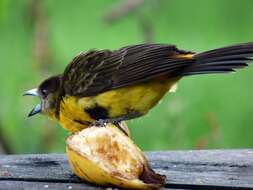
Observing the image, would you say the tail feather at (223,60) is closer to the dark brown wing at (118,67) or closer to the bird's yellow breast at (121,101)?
the dark brown wing at (118,67)

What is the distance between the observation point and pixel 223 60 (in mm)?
5348

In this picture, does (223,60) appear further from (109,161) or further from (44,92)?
(44,92)

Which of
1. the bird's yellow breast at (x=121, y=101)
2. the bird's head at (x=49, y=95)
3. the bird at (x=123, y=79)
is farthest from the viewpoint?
the bird's head at (x=49, y=95)

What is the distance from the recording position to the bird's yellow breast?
5.62m

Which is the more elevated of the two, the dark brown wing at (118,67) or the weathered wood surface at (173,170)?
the dark brown wing at (118,67)

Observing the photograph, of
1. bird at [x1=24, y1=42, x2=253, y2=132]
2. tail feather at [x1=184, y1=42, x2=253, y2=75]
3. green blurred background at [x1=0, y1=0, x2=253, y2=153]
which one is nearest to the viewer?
tail feather at [x1=184, y1=42, x2=253, y2=75]

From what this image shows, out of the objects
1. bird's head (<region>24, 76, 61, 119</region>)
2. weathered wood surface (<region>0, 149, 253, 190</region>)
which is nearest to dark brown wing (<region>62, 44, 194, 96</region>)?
bird's head (<region>24, 76, 61, 119</region>)

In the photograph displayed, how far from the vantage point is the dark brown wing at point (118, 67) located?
5.50 m

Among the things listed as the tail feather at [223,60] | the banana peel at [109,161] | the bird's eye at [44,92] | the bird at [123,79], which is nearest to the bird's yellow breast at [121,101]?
the bird at [123,79]

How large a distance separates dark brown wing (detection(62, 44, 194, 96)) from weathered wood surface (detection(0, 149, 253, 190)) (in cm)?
60

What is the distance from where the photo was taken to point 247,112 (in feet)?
27.9

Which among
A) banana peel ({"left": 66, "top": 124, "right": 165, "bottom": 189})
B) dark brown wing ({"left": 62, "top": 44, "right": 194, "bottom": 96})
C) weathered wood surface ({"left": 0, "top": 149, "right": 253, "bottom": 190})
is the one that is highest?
dark brown wing ({"left": 62, "top": 44, "right": 194, "bottom": 96})

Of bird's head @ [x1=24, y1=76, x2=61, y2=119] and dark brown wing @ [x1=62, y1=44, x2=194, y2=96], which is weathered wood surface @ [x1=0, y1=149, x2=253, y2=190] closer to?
dark brown wing @ [x1=62, y1=44, x2=194, y2=96]

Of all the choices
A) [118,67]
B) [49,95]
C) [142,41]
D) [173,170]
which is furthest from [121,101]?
[142,41]
